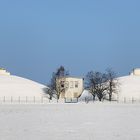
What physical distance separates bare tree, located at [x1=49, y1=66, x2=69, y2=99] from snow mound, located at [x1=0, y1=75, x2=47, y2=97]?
13.7 feet

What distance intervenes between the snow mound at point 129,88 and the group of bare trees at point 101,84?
2.96 metres

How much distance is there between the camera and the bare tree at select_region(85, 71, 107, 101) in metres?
127

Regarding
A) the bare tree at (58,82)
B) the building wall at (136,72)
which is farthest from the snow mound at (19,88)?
the building wall at (136,72)

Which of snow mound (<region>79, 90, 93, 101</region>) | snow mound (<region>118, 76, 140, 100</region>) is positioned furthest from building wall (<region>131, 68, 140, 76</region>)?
snow mound (<region>79, 90, 93, 101</region>)

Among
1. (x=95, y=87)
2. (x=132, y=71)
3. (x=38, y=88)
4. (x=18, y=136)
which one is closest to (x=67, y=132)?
(x=18, y=136)

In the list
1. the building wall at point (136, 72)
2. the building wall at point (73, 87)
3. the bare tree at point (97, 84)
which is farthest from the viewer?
the building wall at point (136, 72)

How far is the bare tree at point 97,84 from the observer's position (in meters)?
127

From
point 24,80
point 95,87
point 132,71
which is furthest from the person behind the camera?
point 132,71

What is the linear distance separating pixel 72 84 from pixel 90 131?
124 meters

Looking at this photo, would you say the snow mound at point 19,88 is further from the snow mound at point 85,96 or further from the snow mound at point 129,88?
the snow mound at point 129,88

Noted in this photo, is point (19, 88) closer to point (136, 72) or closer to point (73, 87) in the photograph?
point (73, 87)

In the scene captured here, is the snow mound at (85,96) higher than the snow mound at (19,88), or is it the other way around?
the snow mound at (19,88)

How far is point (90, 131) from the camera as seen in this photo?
84.0 ft

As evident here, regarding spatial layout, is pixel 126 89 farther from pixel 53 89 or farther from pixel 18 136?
pixel 18 136
